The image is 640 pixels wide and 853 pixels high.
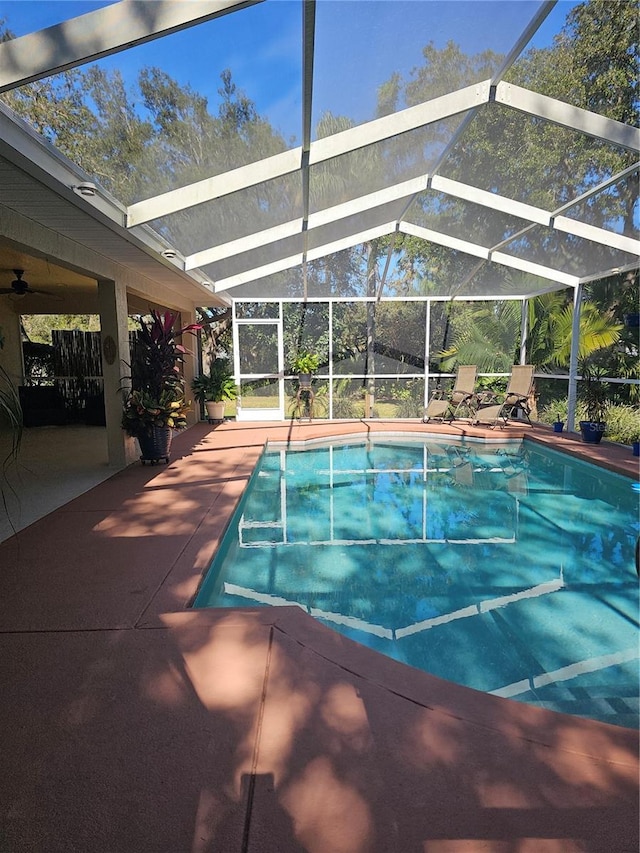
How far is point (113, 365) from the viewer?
253 inches

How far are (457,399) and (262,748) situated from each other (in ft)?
31.4

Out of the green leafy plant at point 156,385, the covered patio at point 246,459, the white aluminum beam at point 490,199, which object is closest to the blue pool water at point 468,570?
the covered patio at point 246,459

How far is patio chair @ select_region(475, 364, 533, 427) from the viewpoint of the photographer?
941 centimetres

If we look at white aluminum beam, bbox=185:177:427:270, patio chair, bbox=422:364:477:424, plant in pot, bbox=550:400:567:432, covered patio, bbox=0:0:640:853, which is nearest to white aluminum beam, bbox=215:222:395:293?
covered patio, bbox=0:0:640:853

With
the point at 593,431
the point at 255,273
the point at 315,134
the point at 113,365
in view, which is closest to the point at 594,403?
the point at 593,431

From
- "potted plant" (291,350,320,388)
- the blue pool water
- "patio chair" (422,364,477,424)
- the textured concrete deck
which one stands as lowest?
the blue pool water

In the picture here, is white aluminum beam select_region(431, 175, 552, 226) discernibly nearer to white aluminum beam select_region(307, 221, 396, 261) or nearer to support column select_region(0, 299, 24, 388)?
white aluminum beam select_region(307, 221, 396, 261)

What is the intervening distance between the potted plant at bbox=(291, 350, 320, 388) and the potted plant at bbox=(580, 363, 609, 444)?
5201 mm

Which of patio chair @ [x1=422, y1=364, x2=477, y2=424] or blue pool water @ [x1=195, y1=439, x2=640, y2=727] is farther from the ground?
patio chair @ [x1=422, y1=364, x2=477, y2=424]

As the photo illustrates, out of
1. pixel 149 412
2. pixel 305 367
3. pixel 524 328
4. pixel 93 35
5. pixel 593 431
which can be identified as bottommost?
pixel 593 431

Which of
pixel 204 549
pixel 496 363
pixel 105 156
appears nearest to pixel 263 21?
pixel 105 156

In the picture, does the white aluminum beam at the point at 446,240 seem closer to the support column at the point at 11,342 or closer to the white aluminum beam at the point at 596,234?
the white aluminum beam at the point at 596,234

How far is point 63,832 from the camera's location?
1.38m

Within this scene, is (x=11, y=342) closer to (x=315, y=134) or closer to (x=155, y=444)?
(x=155, y=444)
